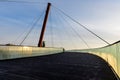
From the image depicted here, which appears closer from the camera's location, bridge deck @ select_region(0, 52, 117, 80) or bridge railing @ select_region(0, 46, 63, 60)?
Result: bridge deck @ select_region(0, 52, 117, 80)

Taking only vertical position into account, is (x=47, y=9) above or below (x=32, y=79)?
above

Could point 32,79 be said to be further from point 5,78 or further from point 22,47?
point 22,47

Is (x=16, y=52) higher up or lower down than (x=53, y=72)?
higher up

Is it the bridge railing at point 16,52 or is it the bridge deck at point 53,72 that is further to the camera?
the bridge railing at point 16,52

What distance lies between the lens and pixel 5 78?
10453 mm

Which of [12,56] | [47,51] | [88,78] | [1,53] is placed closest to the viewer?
[88,78]

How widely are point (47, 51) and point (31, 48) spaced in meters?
12.1

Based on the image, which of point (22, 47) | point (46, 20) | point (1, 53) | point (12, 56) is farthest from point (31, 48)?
point (46, 20)

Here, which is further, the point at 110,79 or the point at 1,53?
the point at 1,53

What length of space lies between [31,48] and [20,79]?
76.4 ft

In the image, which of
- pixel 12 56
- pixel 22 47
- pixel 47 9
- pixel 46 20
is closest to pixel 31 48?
pixel 22 47

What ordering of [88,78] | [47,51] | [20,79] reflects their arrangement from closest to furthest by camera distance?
[20,79]
[88,78]
[47,51]

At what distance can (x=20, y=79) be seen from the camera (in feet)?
33.7

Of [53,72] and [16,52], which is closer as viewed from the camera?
[53,72]
